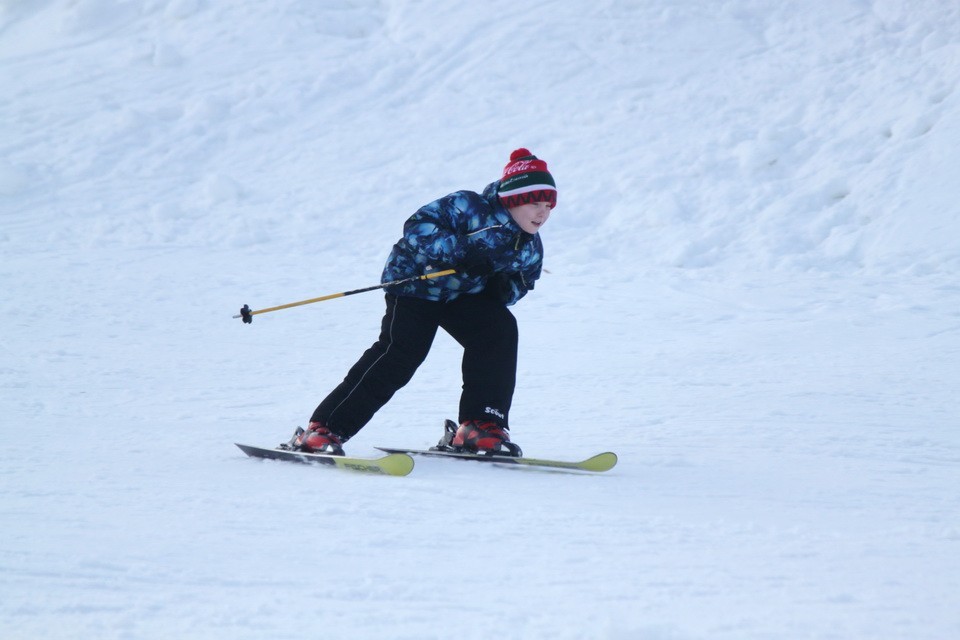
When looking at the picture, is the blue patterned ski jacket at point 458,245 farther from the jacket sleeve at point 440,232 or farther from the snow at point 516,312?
the snow at point 516,312

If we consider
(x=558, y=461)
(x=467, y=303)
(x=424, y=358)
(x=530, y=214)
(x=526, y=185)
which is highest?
(x=526, y=185)

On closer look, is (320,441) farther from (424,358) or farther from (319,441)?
(424,358)

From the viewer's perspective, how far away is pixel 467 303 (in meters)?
4.30

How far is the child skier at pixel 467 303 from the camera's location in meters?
4.13

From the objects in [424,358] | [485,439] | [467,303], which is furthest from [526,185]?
[485,439]

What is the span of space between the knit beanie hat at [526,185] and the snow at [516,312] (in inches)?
44.0

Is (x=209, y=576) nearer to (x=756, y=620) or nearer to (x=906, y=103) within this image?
(x=756, y=620)

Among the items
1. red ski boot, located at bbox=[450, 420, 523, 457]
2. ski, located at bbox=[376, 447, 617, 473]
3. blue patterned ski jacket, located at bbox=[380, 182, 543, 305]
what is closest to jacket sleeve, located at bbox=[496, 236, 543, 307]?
blue patterned ski jacket, located at bbox=[380, 182, 543, 305]

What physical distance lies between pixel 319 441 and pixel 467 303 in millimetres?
848

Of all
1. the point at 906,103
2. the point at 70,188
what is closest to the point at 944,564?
the point at 906,103

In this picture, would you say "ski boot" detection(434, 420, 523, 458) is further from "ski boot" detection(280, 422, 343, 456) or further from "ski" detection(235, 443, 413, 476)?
"ski boot" detection(280, 422, 343, 456)

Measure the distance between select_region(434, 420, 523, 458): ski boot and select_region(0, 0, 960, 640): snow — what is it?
17 cm

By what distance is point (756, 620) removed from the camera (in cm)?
239

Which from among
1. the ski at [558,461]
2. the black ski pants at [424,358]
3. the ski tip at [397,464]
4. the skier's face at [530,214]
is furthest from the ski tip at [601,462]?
the skier's face at [530,214]
